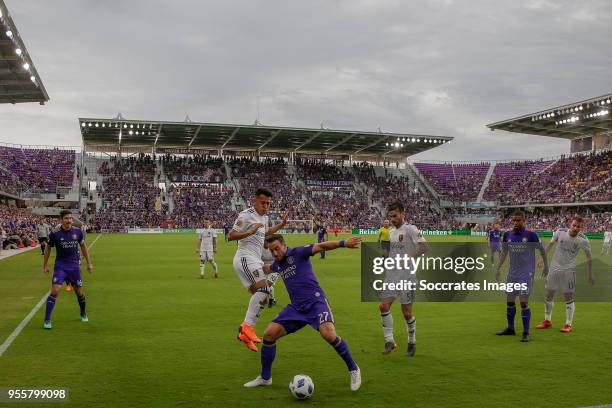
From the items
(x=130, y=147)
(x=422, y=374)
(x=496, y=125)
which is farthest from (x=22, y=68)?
(x=496, y=125)

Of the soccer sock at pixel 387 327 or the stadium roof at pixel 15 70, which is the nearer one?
the soccer sock at pixel 387 327

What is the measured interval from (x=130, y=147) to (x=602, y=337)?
72.6 meters

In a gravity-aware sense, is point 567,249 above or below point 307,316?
above

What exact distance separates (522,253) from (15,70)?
1282 inches

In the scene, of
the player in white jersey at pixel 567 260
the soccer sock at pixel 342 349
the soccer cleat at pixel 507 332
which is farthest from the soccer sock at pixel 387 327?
the player in white jersey at pixel 567 260

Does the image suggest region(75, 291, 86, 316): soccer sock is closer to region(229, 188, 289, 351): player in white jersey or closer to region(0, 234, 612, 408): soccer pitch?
region(0, 234, 612, 408): soccer pitch

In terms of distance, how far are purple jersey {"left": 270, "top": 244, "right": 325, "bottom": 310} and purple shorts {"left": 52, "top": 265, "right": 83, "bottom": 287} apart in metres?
5.76

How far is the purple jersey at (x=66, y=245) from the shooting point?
10859 millimetres

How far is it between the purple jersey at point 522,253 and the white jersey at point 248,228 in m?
4.48

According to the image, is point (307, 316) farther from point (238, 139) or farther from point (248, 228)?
point (238, 139)

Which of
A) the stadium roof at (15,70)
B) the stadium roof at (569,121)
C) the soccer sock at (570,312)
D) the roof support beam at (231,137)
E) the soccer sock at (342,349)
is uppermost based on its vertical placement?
the stadium roof at (569,121)

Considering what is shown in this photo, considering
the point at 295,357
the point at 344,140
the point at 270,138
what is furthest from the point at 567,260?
the point at 344,140

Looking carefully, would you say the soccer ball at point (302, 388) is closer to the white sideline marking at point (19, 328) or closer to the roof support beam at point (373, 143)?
the white sideline marking at point (19, 328)

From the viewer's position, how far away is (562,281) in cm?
1076
